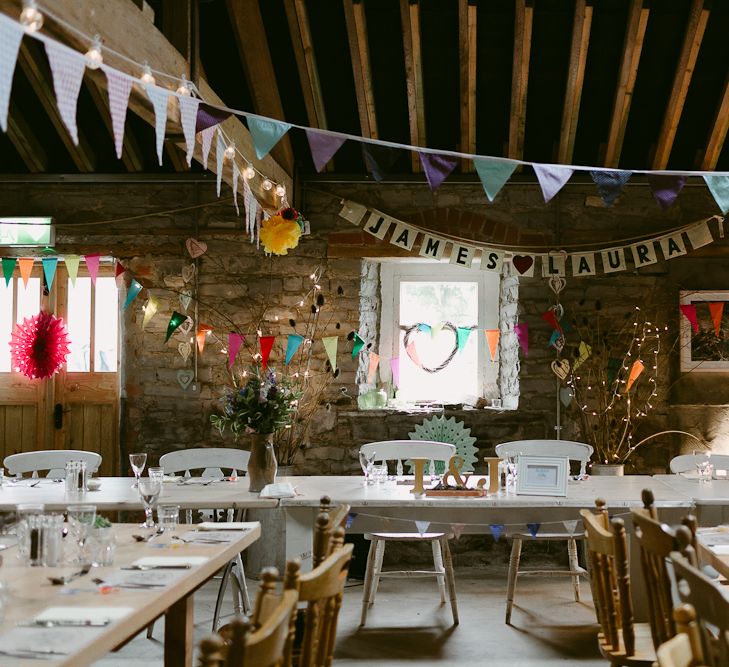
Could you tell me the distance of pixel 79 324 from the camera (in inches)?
260

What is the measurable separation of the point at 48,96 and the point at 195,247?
51.6 inches

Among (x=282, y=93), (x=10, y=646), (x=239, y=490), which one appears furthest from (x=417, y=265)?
(x=10, y=646)

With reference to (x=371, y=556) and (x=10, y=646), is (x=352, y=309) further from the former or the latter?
(x=10, y=646)

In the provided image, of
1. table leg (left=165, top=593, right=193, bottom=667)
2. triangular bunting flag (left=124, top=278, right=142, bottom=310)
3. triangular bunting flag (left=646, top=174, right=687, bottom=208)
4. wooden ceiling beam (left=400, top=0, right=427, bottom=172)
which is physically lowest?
table leg (left=165, top=593, right=193, bottom=667)

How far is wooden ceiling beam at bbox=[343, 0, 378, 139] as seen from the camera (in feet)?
17.0


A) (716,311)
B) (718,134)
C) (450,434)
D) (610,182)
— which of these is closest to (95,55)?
(610,182)

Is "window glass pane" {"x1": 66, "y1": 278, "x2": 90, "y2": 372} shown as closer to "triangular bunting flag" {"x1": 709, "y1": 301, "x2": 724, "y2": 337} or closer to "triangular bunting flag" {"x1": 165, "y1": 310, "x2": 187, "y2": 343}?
"triangular bunting flag" {"x1": 165, "y1": 310, "x2": 187, "y2": 343}

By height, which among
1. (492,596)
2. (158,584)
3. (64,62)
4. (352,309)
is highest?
(64,62)

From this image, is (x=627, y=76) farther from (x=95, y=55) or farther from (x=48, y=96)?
(x=48, y=96)

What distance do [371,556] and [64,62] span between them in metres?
2.84

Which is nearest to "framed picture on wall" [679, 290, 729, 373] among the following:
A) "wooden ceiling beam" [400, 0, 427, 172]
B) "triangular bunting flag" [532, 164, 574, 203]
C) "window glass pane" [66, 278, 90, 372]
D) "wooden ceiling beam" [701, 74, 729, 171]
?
"wooden ceiling beam" [701, 74, 729, 171]

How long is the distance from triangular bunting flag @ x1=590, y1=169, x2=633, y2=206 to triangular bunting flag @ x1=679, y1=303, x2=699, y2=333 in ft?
6.12

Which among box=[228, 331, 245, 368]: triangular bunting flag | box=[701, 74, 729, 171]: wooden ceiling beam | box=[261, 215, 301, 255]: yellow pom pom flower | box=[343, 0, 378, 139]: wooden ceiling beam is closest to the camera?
box=[343, 0, 378, 139]: wooden ceiling beam

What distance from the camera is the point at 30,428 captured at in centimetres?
650
